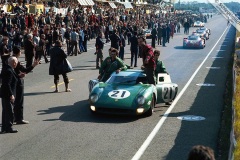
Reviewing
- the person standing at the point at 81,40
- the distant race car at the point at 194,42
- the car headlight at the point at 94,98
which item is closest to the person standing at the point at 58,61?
the car headlight at the point at 94,98

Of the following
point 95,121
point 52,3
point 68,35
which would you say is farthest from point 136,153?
point 52,3

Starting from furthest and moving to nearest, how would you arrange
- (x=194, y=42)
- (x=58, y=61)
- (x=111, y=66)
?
(x=194, y=42)
(x=58, y=61)
(x=111, y=66)

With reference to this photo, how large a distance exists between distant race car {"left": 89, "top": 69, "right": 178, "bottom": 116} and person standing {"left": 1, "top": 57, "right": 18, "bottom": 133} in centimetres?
218

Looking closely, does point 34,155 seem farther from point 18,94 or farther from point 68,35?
point 68,35

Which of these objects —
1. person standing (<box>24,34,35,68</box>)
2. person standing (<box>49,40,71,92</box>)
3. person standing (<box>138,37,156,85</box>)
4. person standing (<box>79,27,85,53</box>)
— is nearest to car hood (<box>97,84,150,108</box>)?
person standing (<box>138,37,156,85</box>)

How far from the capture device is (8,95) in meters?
9.94

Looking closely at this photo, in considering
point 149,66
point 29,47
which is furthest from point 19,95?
point 29,47

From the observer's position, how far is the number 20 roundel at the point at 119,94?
1149cm

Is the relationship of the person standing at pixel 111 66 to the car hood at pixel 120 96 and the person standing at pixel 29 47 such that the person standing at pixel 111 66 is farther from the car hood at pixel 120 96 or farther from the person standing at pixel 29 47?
the person standing at pixel 29 47

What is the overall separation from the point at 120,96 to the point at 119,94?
0.35ft

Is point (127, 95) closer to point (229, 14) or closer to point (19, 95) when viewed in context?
point (19, 95)

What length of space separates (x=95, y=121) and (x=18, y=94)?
1.83 m

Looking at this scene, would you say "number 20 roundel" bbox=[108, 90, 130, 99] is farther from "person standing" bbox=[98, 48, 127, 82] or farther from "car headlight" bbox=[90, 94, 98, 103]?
"person standing" bbox=[98, 48, 127, 82]

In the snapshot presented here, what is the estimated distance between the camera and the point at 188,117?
11.7m
